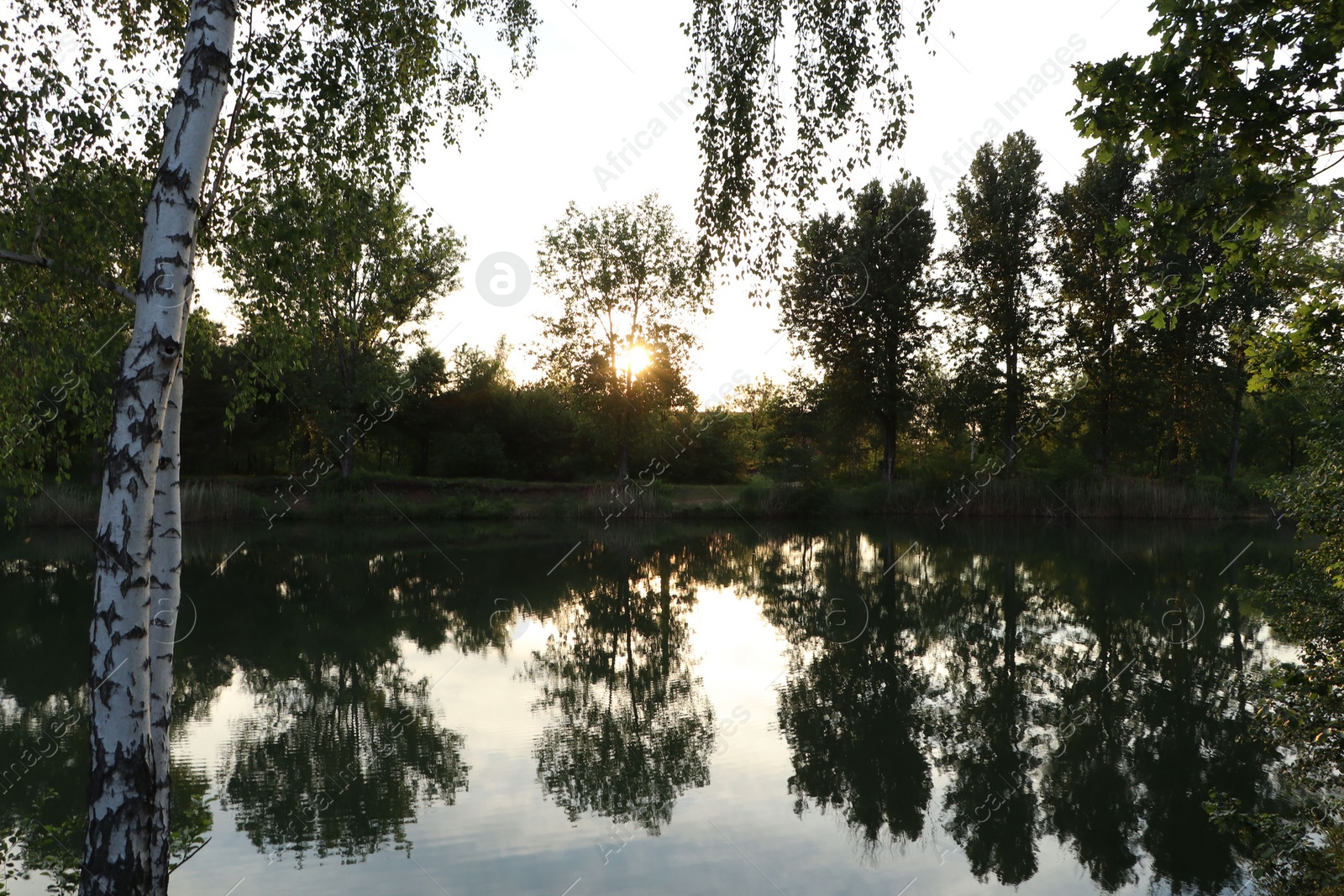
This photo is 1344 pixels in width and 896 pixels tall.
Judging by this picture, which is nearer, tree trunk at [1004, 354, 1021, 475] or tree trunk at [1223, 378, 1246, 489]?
tree trunk at [1004, 354, 1021, 475]

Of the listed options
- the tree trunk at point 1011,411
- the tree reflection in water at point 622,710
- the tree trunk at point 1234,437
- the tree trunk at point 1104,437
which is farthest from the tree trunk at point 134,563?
the tree trunk at point 1234,437

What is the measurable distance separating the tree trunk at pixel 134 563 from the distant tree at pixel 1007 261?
2851cm

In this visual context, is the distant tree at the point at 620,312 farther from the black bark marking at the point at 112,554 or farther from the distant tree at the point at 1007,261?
the black bark marking at the point at 112,554

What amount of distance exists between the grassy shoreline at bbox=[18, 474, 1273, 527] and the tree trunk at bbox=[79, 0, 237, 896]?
23.7 m

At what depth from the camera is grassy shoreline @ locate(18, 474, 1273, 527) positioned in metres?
26.9

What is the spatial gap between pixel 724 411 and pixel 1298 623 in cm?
3423

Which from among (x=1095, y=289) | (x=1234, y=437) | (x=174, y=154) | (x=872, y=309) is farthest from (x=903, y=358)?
(x=174, y=154)

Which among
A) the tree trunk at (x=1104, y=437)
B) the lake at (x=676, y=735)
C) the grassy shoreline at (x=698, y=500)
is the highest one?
the tree trunk at (x=1104, y=437)

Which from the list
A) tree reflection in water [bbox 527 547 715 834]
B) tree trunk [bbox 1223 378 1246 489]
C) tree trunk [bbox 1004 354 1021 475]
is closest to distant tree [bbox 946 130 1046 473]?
tree trunk [bbox 1004 354 1021 475]

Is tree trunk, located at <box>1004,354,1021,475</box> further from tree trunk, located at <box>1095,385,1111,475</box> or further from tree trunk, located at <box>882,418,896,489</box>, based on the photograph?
tree trunk, located at <box>882,418,896,489</box>

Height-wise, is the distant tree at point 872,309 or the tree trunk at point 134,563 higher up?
the distant tree at point 872,309

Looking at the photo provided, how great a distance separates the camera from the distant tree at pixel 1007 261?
28547 mm

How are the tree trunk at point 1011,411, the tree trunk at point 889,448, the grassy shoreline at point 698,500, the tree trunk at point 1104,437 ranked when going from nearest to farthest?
the grassy shoreline at point 698,500 < the tree trunk at point 1104,437 < the tree trunk at point 1011,411 < the tree trunk at point 889,448

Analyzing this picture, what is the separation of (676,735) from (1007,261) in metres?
25.6
